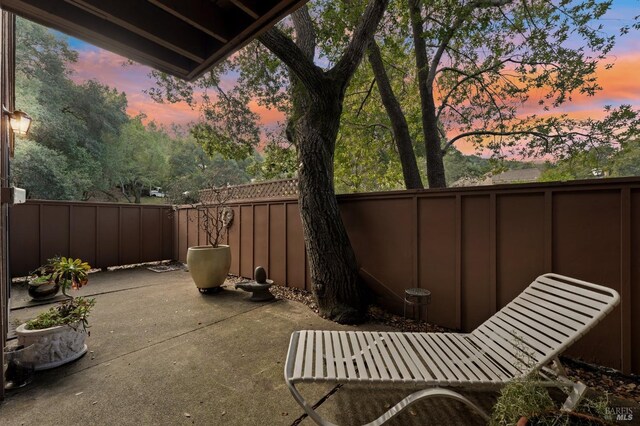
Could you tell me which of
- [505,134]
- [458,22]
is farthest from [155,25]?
[505,134]

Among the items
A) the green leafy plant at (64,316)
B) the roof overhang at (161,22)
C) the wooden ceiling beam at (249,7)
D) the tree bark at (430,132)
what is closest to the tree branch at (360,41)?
the roof overhang at (161,22)

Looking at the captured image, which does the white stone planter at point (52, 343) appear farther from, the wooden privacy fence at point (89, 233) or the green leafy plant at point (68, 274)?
the wooden privacy fence at point (89, 233)

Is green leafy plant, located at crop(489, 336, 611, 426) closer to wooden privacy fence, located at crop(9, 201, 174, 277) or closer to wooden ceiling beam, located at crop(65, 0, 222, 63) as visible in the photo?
wooden ceiling beam, located at crop(65, 0, 222, 63)

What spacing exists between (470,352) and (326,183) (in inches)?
94.3

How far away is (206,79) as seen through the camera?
19.3 feet

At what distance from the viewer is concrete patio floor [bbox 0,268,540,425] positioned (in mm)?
1680

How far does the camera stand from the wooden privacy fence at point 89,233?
564 cm

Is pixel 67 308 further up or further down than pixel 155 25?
further down

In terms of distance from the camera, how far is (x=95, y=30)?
186cm

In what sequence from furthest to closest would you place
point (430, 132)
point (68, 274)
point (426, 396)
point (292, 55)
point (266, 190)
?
1. point (430, 132)
2. point (266, 190)
3. point (292, 55)
4. point (68, 274)
5. point (426, 396)

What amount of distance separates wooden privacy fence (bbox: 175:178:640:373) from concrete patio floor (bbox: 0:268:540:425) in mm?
912

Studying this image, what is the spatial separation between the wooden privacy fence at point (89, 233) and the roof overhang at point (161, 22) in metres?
6.12

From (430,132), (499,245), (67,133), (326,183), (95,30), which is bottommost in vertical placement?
(499,245)

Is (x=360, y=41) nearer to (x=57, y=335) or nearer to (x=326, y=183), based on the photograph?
(x=326, y=183)
